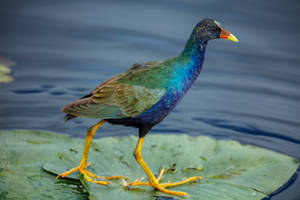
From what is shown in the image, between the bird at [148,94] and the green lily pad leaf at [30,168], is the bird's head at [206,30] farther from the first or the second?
the green lily pad leaf at [30,168]

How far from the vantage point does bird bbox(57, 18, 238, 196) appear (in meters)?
2.65

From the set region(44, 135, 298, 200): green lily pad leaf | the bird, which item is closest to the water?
region(44, 135, 298, 200): green lily pad leaf

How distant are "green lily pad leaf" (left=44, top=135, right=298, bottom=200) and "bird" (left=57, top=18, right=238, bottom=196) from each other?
120mm

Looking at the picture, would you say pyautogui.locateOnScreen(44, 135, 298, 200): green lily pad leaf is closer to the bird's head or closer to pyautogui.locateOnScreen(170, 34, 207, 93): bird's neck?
pyautogui.locateOnScreen(170, 34, 207, 93): bird's neck

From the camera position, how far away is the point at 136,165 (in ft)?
9.87

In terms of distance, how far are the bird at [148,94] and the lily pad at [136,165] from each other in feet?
0.37

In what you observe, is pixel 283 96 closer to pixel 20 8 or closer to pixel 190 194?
pixel 190 194

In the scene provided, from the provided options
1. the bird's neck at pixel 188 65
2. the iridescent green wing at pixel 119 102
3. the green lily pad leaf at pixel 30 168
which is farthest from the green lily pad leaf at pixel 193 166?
→ the bird's neck at pixel 188 65

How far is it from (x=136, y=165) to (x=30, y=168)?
71 cm

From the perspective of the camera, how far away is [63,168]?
2.86 metres

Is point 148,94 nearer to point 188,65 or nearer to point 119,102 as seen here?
point 119,102

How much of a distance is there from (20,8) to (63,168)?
4082mm

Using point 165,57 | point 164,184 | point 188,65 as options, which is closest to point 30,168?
point 164,184

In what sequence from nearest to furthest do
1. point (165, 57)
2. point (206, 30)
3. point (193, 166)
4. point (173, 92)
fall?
point (173, 92) < point (206, 30) < point (193, 166) < point (165, 57)
